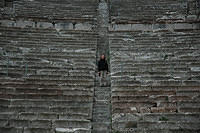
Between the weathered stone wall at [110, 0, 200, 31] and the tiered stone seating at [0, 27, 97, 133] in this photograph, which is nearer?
the tiered stone seating at [0, 27, 97, 133]

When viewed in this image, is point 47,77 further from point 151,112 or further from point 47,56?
point 151,112

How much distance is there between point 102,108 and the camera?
655cm

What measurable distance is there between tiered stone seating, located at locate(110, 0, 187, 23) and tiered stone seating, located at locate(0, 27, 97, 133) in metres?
2.87

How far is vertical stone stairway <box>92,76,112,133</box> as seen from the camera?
19.1 ft

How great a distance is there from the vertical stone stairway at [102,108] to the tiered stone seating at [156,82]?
0.63 ft

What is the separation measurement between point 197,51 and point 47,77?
4.80 metres

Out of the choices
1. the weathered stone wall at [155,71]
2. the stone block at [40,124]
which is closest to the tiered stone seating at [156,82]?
the weathered stone wall at [155,71]

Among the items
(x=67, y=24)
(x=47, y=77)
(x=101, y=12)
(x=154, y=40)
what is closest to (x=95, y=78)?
(x=47, y=77)

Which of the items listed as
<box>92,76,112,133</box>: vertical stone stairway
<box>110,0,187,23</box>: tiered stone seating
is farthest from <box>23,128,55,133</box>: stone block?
<box>110,0,187,23</box>: tiered stone seating

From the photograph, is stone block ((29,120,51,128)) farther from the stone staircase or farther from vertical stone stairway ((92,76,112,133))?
vertical stone stairway ((92,76,112,133))

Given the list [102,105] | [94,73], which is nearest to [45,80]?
[94,73]

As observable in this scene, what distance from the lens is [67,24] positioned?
11758 millimetres

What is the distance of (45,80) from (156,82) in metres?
2.79

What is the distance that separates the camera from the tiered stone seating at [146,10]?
515 inches
